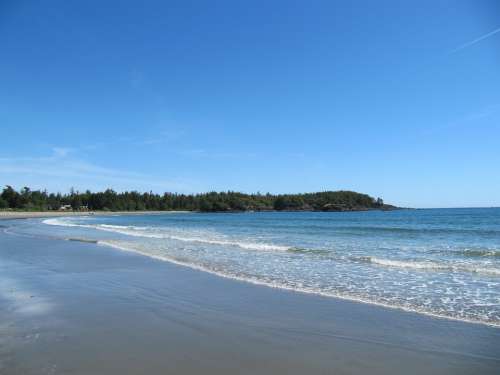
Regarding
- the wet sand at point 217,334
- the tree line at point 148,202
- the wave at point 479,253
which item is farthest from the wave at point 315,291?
the tree line at point 148,202

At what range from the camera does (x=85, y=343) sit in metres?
5.37

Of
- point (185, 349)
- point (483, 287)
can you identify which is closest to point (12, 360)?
point (185, 349)

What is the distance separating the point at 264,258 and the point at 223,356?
10.9 metres

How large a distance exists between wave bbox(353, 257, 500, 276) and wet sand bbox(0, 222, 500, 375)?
6373 mm

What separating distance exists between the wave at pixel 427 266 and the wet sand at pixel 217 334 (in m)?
6.37

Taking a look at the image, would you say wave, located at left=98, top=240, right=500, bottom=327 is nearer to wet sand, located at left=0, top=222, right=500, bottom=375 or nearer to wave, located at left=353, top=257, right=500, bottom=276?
wet sand, located at left=0, top=222, right=500, bottom=375

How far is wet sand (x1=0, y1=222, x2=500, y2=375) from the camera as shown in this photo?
4652 mm

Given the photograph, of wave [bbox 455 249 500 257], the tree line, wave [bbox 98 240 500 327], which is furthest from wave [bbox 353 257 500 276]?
the tree line

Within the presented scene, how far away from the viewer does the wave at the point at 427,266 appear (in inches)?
487

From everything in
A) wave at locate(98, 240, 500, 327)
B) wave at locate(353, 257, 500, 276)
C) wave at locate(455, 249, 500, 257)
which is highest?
wave at locate(455, 249, 500, 257)

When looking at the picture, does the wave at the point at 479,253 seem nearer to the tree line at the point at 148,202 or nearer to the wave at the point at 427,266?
the wave at the point at 427,266

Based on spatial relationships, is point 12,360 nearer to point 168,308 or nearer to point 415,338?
point 168,308

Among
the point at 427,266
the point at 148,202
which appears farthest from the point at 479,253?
the point at 148,202

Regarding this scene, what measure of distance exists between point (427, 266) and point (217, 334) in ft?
32.8
